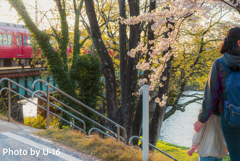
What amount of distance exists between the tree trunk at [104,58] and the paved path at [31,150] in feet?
11.0

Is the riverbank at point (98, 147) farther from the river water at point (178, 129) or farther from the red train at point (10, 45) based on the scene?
the river water at point (178, 129)

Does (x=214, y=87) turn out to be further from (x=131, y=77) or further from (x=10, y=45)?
(x=10, y=45)

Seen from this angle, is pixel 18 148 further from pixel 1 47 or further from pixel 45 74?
pixel 1 47

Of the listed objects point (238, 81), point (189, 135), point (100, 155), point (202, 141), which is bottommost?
Answer: point (189, 135)

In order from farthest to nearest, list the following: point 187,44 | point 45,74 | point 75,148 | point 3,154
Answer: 1. point 45,74
2. point 187,44
3. point 75,148
4. point 3,154

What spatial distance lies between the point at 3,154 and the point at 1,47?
15868 mm

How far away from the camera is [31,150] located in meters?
3.41

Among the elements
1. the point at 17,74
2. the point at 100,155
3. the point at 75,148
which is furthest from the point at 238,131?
the point at 17,74

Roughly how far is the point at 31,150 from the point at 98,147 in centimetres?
101

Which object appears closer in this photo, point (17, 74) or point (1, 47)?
point (17, 74)

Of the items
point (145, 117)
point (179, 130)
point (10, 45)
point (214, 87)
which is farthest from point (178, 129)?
point (214, 87)

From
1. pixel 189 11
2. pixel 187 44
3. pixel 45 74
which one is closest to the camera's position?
pixel 189 11

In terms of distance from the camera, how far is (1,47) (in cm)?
1698

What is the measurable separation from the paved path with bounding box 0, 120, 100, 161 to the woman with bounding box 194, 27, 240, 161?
1.96 meters
